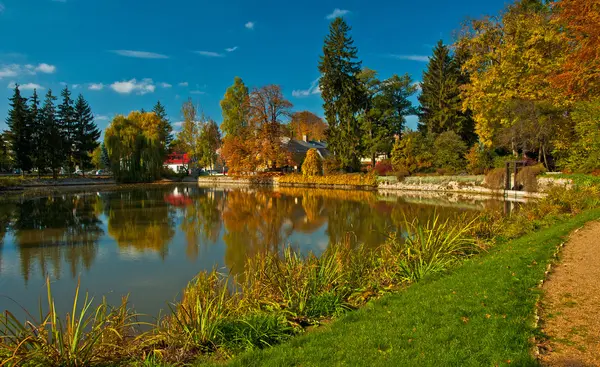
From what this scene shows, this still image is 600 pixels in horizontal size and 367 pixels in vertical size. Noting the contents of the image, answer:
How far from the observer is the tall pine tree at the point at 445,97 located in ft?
99.8

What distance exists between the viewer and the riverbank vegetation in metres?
3.16

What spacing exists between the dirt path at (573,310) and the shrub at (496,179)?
16.0 m

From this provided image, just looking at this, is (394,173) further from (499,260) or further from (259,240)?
(499,260)

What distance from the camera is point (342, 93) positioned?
32875 millimetres

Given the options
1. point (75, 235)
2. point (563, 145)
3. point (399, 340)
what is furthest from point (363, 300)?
point (563, 145)

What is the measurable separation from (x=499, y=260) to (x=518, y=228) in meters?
3.40

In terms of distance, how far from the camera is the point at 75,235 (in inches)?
417

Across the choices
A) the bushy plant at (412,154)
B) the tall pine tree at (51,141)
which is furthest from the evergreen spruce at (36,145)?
the bushy plant at (412,154)

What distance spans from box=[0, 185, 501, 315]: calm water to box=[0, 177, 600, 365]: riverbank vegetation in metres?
1.10

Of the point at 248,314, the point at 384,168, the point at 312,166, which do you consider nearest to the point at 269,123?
the point at 312,166

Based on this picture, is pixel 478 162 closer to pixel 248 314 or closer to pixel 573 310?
pixel 573 310

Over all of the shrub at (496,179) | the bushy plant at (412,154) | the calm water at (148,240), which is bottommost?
the calm water at (148,240)

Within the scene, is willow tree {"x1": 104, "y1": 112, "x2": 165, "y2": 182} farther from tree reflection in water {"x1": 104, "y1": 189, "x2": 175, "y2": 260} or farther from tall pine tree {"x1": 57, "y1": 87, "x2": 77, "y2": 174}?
tree reflection in water {"x1": 104, "y1": 189, "x2": 175, "y2": 260}

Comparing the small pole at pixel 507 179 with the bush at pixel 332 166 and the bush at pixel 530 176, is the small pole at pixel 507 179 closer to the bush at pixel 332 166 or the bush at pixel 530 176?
the bush at pixel 530 176
